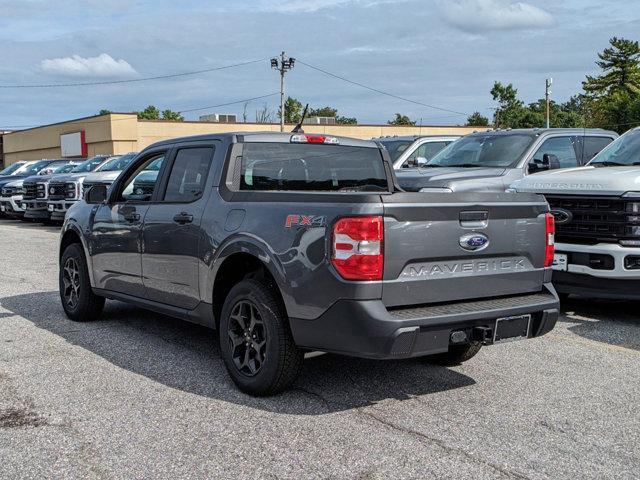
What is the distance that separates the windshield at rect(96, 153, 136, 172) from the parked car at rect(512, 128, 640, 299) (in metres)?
13.1

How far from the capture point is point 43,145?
67938mm

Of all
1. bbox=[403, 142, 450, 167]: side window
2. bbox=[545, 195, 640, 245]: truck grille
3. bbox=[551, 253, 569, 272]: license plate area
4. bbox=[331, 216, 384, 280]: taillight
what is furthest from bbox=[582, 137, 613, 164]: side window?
bbox=[331, 216, 384, 280]: taillight

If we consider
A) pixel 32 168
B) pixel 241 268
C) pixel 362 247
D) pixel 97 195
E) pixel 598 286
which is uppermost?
pixel 32 168

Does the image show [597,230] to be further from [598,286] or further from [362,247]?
[362,247]

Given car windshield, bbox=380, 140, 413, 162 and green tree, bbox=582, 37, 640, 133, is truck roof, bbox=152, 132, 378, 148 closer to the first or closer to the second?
car windshield, bbox=380, 140, 413, 162

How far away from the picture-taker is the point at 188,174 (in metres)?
6.23

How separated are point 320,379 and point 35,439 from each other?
2.06m

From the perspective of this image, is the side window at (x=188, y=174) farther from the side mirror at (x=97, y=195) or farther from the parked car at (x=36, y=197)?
the parked car at (x=36, y=197)

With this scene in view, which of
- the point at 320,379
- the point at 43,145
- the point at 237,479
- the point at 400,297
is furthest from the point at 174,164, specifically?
the point at 43,145

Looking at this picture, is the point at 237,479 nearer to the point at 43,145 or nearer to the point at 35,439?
the point at 35,439

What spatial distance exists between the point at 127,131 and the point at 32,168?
2841cm

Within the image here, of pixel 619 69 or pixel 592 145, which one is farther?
pixel 619 69

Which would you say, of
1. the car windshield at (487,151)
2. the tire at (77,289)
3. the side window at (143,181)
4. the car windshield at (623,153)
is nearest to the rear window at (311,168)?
the side window at (143,181)

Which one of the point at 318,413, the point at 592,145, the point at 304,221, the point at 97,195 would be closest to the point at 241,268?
the point at 304,221
